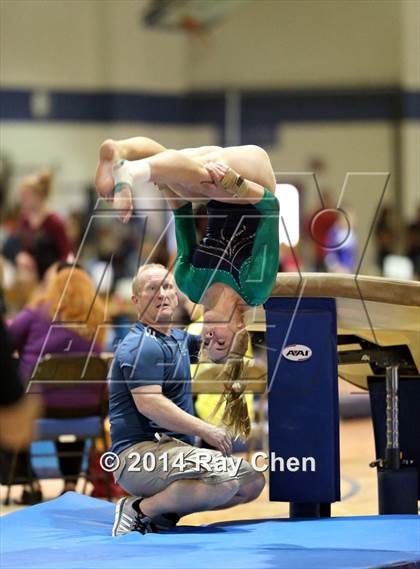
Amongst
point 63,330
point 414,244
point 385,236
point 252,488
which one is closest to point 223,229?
point 252,488

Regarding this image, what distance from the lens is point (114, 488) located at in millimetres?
5672

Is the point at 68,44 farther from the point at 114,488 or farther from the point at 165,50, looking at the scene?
the point at 114,488

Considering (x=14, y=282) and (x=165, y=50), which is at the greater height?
(x=165, y=50)

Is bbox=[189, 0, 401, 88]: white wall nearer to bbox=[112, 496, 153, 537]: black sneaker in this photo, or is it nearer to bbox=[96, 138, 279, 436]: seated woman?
bbox=[96, 138, 279, 436]: seated woman

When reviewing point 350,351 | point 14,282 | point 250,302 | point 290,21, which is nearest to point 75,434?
point 350,351

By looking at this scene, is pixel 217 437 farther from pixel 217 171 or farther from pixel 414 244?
pixel 414 244

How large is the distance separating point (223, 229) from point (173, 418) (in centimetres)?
73

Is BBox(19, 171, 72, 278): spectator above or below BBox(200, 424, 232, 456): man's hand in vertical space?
above

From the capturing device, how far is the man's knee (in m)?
4.35

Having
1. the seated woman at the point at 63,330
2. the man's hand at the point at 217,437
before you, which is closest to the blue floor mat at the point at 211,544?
the man's hand at the point at 217,437

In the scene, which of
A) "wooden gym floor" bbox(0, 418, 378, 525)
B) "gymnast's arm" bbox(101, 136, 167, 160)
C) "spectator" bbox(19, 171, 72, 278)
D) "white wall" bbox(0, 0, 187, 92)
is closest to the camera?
"gymnast's arm" bbox(101, 136, 167, 160)

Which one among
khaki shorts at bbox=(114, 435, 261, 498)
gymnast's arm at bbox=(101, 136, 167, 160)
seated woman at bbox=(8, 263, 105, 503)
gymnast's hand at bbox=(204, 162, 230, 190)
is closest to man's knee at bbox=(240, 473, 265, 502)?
khaki shorts at bbox=(114, 435, 261, 498)

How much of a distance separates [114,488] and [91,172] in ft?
29.7

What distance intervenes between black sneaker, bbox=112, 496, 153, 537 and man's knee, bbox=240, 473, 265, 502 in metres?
0.46
